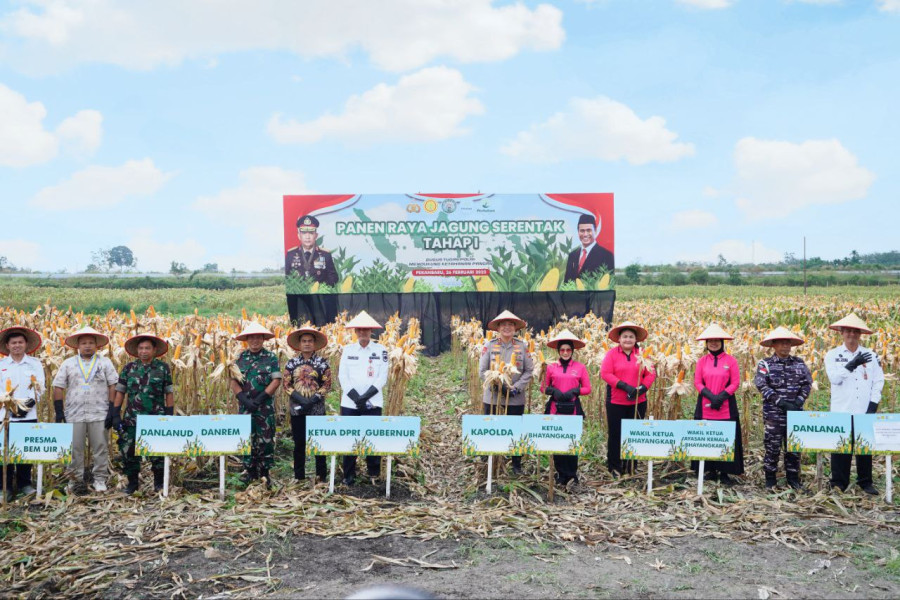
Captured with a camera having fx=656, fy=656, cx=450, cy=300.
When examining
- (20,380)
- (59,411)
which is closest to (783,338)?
(59,411)

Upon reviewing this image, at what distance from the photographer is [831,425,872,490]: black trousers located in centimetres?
693

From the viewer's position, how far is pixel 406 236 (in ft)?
61.9

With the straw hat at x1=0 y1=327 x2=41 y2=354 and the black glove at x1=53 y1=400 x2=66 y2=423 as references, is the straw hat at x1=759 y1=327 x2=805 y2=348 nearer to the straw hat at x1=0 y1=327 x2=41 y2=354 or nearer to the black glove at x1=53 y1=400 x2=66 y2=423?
the black glove at x1=53 y1=400 x2=66 y2=423

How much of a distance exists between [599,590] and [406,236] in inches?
589

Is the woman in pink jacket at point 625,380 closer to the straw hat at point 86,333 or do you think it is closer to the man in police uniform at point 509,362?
the man in police uniform at point 509,362

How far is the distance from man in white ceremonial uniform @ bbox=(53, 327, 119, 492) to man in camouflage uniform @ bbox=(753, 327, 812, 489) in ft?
22.7

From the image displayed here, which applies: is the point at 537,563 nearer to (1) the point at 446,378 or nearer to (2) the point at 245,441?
(2) the point at 245,441

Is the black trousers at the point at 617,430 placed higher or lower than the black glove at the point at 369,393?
lower

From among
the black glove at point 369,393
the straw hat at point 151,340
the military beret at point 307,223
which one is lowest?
the black glove at point 369,393

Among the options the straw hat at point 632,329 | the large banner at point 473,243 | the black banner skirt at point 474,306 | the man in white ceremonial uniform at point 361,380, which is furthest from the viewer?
the black banner skirt at point 474,306

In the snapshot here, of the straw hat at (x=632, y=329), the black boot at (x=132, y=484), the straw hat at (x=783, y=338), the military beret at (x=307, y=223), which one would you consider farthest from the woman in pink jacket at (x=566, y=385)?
the military beret at (x=307, y=223)

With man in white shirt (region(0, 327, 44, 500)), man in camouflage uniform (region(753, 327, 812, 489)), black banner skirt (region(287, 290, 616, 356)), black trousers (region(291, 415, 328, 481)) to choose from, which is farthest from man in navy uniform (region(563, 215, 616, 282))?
man in white shirt (region(0, 327, 44, 500))

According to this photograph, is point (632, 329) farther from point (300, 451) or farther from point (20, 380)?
point (20, 380)

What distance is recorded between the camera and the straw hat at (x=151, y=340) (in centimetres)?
680
